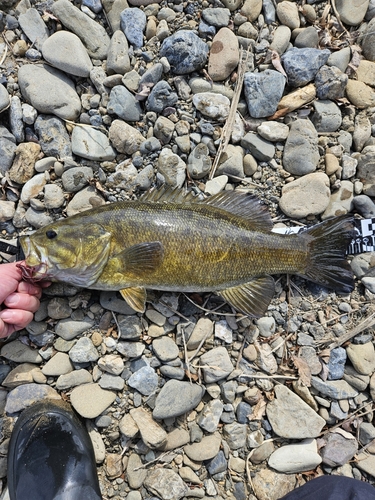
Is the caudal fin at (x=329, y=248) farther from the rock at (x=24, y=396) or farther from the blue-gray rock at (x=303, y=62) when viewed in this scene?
the rock at (x=24, y=396)

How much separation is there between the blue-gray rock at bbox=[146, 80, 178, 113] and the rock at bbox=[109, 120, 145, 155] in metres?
0.33

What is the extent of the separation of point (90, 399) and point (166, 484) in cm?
116

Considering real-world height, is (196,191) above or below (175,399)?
above

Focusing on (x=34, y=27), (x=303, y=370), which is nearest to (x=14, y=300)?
(x=34, y=27)

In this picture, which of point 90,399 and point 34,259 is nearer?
point 34,259

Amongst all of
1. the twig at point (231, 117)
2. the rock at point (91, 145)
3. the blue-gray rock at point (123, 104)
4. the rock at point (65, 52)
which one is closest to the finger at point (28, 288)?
the rock at point (91, 145)

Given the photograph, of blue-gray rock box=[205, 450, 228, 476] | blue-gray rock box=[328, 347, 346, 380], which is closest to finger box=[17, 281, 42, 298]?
blue-gray rock box=[205, 450, 228, 476]

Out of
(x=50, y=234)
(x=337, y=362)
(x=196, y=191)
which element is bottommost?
(x=337, y=362)

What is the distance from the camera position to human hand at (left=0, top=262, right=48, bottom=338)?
361 centimetres

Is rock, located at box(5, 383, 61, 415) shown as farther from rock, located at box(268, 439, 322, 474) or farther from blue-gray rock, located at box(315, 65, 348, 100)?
blue-gray rock, located at box(315, 65, 348, 100)

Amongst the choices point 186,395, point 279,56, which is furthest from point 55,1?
point 186,395

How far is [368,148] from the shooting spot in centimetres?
418

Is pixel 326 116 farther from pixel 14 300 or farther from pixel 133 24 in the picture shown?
pixel 14 300

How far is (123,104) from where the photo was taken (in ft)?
13.1
